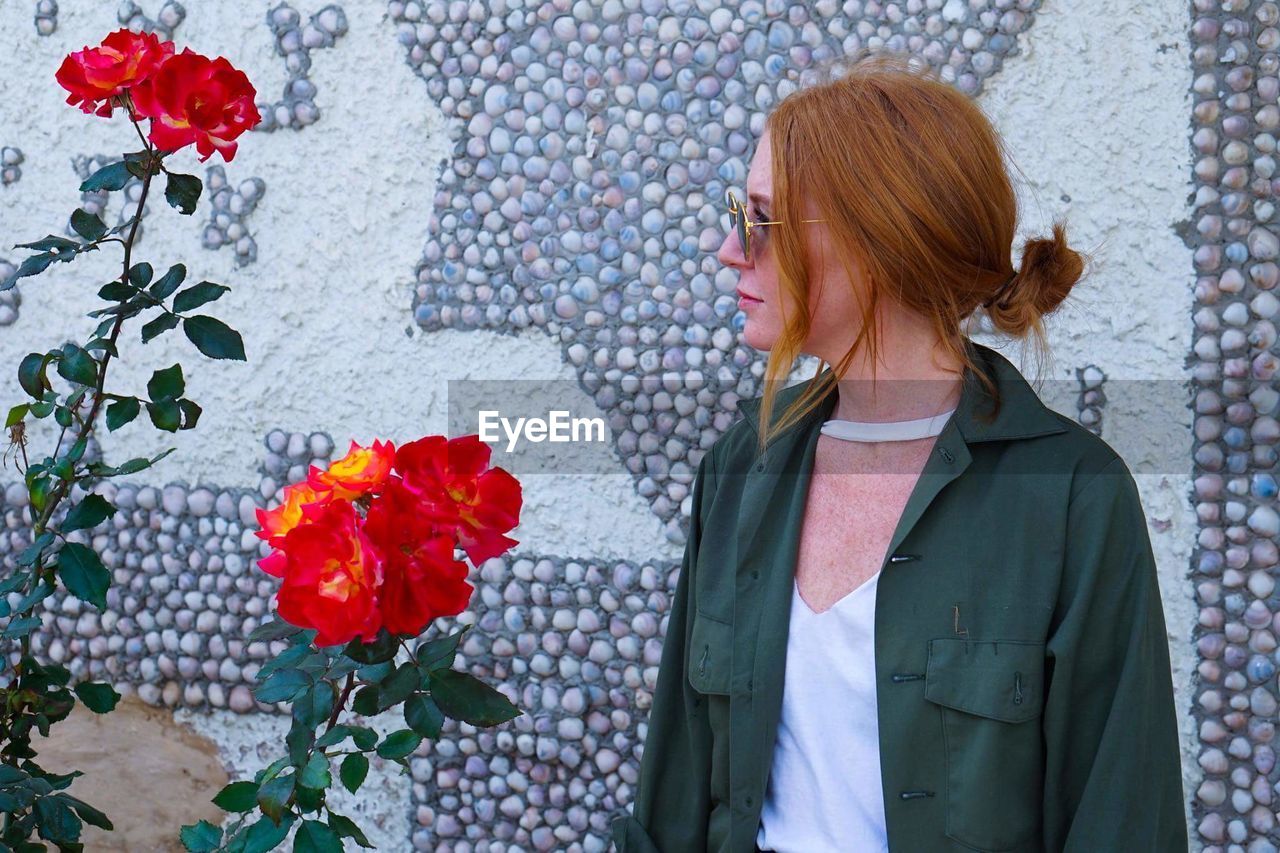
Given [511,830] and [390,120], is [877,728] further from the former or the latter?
[390,120]

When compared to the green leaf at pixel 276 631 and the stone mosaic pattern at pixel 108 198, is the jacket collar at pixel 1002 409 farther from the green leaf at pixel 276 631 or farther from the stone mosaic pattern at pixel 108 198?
the stone mosaic pattern at pixel 108 198

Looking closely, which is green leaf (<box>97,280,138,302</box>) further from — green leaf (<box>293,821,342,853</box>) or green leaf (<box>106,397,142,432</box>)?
green leaf (<box>293,821,342,853</box>)

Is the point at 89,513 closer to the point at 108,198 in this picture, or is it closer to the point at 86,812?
the point at 86,812

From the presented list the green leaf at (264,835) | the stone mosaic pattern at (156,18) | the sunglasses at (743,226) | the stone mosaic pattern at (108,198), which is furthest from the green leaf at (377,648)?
the stone mosaic pattern at (156,18)

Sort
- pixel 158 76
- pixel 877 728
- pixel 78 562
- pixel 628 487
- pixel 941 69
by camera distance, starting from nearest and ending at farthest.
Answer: pixel 877 728 → pixel 158 76 → pixel 78 562 → pixel 941 69 → pixel 628 487

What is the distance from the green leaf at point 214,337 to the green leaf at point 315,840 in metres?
0.48

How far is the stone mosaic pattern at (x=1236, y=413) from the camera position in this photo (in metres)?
1.44

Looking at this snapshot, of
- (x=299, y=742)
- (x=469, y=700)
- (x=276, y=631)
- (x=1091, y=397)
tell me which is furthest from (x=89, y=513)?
(x=1091, y=397)

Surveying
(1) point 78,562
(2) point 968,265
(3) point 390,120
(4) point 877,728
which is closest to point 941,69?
(2) point 968,265

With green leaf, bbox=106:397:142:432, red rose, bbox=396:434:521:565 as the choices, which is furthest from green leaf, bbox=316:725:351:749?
green leaf, bbox=106:397:142:432

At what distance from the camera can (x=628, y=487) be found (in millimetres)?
1672

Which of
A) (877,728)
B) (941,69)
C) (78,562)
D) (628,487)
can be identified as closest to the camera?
(877,728)

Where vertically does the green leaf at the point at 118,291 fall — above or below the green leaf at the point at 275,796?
above

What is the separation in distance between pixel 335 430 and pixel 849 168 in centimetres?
102
